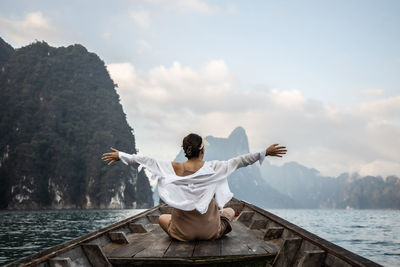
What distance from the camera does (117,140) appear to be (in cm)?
9019

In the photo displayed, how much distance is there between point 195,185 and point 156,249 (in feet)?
2.66

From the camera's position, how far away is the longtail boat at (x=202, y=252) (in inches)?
109

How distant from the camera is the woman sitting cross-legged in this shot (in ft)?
11.9

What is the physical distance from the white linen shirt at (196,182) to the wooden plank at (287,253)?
0.81 meters

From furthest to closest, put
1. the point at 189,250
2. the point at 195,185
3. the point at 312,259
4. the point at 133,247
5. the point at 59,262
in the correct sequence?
the point at 133,247 → the point at 195,185 → the point at 189,250 → the point at 312,259 → the point at 59,262

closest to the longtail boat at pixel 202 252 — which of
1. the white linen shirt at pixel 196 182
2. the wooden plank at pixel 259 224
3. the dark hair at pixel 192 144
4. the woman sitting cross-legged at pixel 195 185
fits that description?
the woman sitting cross-legged at pixel 195 185

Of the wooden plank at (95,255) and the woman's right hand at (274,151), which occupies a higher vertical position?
the woman's right hand at (274,151)

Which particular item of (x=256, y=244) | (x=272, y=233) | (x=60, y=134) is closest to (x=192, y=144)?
(x=256, y=244)

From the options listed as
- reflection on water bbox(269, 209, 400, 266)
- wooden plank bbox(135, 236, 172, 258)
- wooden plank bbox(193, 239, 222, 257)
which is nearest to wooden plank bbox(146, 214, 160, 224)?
wooden plank bbox(135, 236, 172, 258)

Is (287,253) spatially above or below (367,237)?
above

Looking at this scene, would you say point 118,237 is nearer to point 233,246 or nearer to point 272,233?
point 233,246

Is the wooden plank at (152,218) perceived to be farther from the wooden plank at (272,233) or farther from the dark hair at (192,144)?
the dark hair at (192,144)

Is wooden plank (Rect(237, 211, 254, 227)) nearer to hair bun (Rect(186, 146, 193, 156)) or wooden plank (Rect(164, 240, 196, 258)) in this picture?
wooden plank (Rect(164, 240, 196, 258))

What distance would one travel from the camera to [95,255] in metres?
3.17
